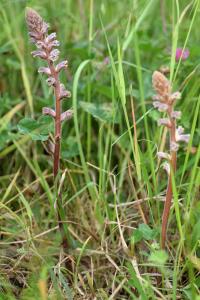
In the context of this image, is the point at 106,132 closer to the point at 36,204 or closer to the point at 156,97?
the point at 36,204

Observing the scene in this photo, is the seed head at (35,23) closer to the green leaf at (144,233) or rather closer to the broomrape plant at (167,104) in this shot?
the broomrape plant at (167,104)

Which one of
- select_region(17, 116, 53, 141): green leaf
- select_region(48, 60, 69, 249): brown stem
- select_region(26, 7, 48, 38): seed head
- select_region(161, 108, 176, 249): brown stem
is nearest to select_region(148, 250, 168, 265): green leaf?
select_region(161, 108, 176, 249): brown stem

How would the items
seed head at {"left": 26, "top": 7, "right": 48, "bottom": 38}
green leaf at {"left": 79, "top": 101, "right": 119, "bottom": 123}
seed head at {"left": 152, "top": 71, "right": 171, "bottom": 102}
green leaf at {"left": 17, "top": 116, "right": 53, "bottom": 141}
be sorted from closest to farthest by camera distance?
seed head at {"left": 152, "top": 71, "right": 171, "bottom": 102} → seed head at {"left": 26, "top": 7, "right": 48, "bottom": 38} → green leaf at {"left": 17, "top": 116, "right": 53, "bottom": 141} → green leaf at {"left": 79, "top": 101, "right": 119, "bottom": 123}

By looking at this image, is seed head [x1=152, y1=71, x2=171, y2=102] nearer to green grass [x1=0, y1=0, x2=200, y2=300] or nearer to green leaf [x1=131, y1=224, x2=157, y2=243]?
green grass [x1=0, y1=0, x2=200, y2=300]

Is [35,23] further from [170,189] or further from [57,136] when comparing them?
[170,189]

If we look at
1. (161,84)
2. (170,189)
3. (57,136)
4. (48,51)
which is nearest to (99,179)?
(57,136)

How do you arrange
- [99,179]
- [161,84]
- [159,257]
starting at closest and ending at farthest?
[161,84] < [159,257] < [99,179]

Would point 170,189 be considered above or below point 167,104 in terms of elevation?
below

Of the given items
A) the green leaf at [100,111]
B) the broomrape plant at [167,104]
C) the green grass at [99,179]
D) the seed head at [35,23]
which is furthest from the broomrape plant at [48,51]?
the green leaf at [100,111]
